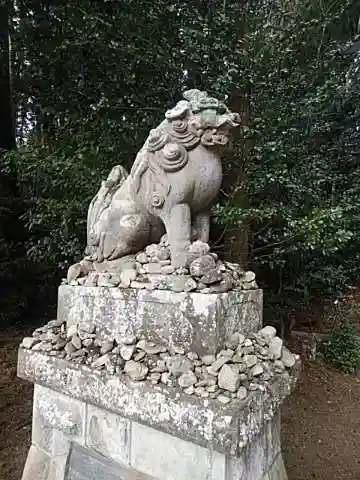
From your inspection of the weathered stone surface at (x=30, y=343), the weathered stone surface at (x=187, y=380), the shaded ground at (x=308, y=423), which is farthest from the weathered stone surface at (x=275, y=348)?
the shaded ground at (x=308, y=423)

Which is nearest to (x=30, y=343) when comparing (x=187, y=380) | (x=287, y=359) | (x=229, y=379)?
(x=187, y=380)

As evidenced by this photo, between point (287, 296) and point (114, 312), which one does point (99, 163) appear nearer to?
point (114, 312)

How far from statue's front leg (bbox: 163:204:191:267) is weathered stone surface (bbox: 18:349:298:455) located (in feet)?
1.57

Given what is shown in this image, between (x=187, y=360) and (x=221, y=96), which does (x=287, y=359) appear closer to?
(x=187, y=360)

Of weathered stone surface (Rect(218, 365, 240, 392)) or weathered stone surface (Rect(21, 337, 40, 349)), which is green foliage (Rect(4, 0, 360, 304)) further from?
weathered stone surface (Rect(218, 365, 240, 392))

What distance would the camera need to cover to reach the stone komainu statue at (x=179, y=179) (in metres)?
1.56

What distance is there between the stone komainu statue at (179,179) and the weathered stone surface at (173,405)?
0.49 metres

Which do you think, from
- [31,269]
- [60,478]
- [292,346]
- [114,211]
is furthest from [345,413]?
[31,269]

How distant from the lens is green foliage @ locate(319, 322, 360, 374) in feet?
15.9

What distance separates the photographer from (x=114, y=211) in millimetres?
1763

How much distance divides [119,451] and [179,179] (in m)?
1.07

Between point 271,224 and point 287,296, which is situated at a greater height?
point 271,224

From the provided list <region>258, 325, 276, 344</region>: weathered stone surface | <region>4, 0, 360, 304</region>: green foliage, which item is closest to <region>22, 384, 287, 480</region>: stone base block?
<region>258, 325, 276, 344</region>: weathered stone surface

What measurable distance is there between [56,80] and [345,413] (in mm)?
4520
